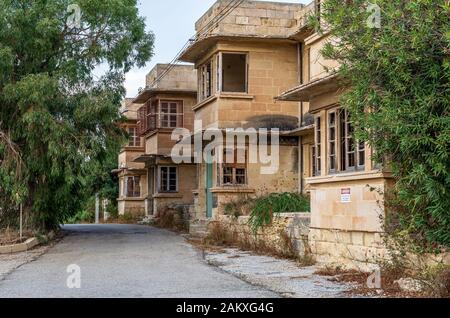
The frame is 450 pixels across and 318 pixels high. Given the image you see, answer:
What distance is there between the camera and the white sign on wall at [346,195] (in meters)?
12.8

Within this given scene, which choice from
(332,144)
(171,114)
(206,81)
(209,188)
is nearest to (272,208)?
(332,144)

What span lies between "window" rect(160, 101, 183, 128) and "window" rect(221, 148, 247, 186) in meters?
9.64

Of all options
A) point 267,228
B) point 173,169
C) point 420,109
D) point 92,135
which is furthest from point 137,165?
point 420,109

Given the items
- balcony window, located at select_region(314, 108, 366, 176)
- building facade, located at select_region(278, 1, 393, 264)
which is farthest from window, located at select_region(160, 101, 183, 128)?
balcony window, located at select_region(314, 108, 366, 176)

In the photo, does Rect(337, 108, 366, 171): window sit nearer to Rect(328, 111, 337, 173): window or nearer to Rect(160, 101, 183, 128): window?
Rect(328, 111, 337, 173): window

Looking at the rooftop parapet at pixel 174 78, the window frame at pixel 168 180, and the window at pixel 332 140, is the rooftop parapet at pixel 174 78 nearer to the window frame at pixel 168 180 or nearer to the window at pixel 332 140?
the window frame at pixel 168 180

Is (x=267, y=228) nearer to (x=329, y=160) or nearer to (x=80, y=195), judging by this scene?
(x=329, y=160)

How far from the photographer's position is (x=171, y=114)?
31719 mm

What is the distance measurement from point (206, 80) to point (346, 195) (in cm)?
1196

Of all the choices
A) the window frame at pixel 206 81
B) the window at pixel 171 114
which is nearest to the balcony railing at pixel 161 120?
the window at pixel 171 114

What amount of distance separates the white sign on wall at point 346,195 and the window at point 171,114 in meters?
19.4

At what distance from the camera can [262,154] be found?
22.8 meters

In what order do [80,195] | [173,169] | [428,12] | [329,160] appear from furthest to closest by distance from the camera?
[173,169] → [80,195] → [329,160] → [428,12]

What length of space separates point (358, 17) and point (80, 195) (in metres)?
16.6
